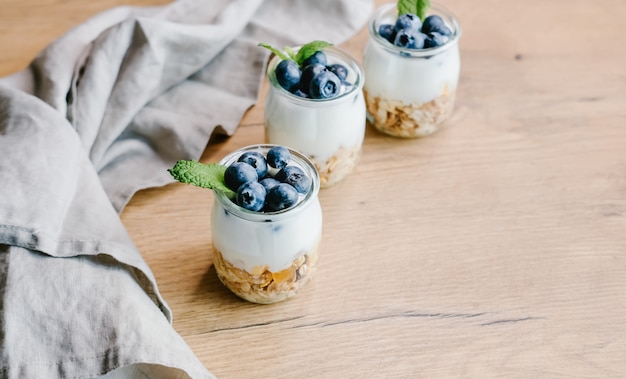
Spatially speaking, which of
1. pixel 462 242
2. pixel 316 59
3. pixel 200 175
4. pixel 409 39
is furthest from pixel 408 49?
pixel 200 175

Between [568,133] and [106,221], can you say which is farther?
[568,133]

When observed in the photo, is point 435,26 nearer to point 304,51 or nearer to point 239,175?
point 304,51

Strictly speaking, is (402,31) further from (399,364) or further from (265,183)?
(399,364)

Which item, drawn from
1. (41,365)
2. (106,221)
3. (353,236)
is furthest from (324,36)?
(41,365)

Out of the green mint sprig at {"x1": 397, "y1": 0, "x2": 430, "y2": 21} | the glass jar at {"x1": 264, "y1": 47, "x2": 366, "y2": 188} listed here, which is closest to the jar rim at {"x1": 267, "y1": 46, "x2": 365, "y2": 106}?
the glass jar at {"x1": 264, "y1": 47, "x2": 366, "y2": 188}

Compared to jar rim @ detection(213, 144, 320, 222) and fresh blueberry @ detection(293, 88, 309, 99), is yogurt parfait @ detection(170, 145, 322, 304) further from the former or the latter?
fresh blueberry @ detection(293, 88, 309, 99)

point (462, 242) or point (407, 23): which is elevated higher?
point (407, 23)
